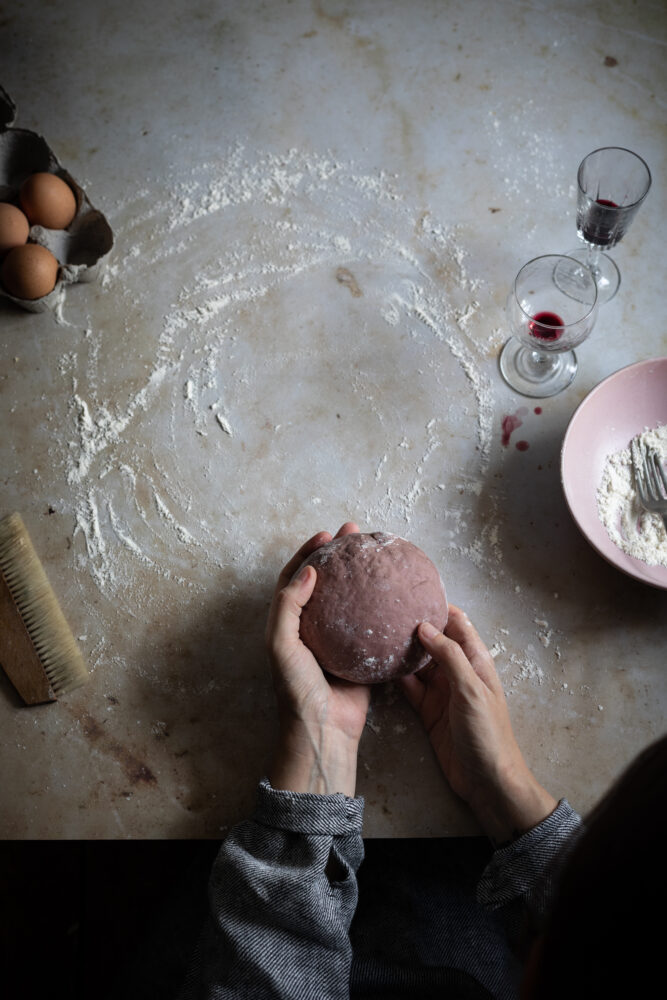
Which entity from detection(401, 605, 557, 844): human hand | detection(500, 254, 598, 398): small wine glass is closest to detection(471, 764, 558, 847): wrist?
detection(401, 605, 557, 844): human hand

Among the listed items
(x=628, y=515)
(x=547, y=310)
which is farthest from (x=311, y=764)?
(x=547, y=310)

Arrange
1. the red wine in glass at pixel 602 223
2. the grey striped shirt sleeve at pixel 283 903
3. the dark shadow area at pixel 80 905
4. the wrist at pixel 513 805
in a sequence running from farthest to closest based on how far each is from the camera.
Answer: the dark shadow area at pixel 80 905, the red wine in glass at pixel 602 223, the wrist at pixel 513 805, the grey striped shirt sleeve at pixel 283 903

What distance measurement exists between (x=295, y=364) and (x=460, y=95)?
0.72 metres

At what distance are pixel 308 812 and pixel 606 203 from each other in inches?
45.4

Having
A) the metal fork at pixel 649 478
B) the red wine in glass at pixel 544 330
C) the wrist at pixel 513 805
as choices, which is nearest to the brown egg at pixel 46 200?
the red wine in glass at pixel 544 330

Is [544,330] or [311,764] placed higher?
[544,330]

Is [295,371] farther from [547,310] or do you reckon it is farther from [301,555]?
[547,310]

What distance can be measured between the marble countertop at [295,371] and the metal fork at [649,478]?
0.42 feet

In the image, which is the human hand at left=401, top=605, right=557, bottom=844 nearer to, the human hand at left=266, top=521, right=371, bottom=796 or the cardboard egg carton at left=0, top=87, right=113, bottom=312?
the human hand at left=266, top=521, right=371, bottom=796

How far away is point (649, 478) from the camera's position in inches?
47.2

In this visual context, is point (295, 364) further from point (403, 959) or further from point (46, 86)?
point (403, 959)

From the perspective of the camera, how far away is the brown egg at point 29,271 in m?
1.27

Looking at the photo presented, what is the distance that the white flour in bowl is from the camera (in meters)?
1.17

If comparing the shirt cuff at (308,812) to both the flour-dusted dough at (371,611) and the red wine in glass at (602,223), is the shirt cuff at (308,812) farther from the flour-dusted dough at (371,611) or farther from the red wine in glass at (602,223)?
the red wine in glass at (602,223)
